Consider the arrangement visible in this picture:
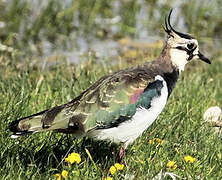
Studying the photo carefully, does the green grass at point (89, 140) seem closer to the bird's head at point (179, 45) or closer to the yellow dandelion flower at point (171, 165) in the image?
the yellow dandelion flower at point (171, 165)

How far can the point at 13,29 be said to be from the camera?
8.44 meters

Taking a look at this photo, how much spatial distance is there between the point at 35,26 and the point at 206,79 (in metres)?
3.17

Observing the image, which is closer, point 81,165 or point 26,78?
point 81,165

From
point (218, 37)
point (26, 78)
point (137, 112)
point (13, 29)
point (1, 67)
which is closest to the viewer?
point (137, 112)

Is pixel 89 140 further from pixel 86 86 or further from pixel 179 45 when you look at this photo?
pixel 86 86

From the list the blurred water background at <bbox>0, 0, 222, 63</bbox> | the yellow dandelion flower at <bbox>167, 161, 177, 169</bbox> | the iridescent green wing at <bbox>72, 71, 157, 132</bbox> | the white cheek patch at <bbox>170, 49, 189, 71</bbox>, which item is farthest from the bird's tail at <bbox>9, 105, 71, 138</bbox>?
the blurred water background at <bbox>0, 0, 222, 63</bbox>

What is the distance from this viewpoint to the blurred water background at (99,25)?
330 inches

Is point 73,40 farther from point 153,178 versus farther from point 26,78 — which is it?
point 153,178

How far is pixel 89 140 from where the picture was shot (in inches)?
188

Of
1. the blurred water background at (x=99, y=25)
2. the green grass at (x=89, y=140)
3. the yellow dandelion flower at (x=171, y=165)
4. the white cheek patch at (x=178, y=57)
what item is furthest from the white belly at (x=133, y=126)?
the blurred water background at (x=99, y=25)

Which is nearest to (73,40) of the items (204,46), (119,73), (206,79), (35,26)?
(35,26)

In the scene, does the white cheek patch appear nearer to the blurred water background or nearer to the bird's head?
the bird's head

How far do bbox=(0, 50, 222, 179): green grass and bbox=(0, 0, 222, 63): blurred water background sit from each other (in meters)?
1.65

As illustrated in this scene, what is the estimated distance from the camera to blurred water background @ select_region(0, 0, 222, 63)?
839cm
